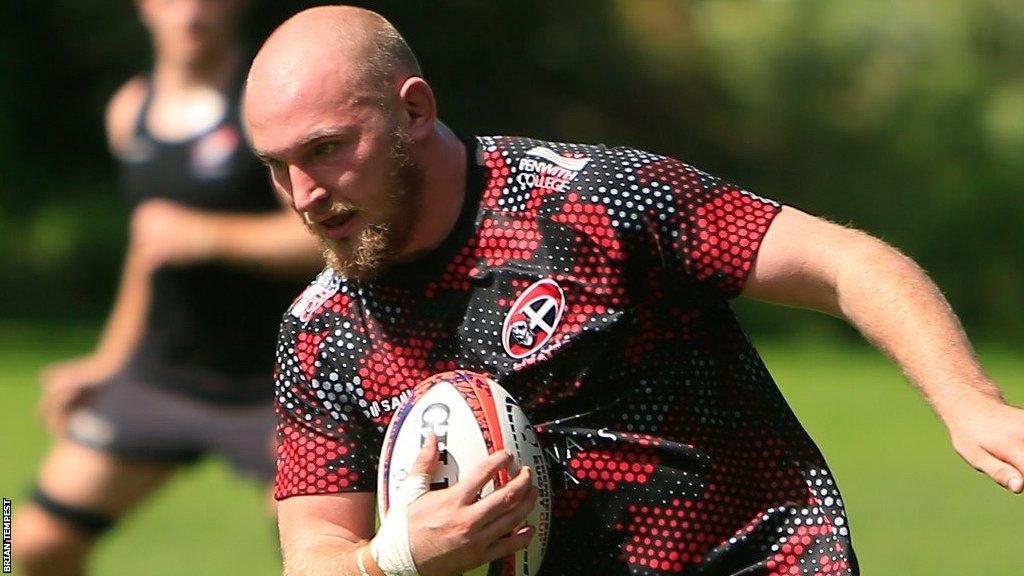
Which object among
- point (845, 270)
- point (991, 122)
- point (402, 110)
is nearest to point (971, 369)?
point (845, 270)

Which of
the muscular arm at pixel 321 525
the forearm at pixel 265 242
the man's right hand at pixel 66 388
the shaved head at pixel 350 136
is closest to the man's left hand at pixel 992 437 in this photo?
the shaved head at pixel 350 136

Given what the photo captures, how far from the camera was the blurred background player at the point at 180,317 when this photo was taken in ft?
19.5

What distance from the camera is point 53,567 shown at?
233 inches

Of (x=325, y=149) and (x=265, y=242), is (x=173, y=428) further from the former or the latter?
(x=325, y=149)

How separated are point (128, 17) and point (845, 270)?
17.3 m

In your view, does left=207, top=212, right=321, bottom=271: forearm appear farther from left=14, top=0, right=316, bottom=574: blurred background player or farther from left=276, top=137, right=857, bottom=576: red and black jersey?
left=276, top=137, right=857, bottom=576: red and black jersey

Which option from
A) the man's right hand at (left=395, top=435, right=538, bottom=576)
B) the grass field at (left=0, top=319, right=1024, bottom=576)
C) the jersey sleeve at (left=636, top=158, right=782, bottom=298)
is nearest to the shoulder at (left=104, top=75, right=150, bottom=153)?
the grass field at (left=0, top=319, right=1024, bottom=576)

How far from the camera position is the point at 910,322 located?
133 inches

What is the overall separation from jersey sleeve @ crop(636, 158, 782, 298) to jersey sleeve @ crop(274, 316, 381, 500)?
0.74 meters

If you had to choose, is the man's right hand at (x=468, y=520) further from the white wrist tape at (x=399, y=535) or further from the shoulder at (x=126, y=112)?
the shoulder at (x=126, y=112)

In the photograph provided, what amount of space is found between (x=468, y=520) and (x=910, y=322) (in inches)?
36.7

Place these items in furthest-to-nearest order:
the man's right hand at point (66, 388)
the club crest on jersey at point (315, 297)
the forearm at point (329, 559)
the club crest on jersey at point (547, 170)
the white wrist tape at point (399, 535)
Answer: the man's right hand at point (66, 388), the club crest on jersey at point (315, 297), the club crest on jersey at point (547, 170), the forearm at point (329, 559), the white wrist tape at point (399, 535)

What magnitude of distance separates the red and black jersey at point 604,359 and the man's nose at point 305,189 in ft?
0.87

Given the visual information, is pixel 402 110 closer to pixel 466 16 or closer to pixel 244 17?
pixel 244 17
